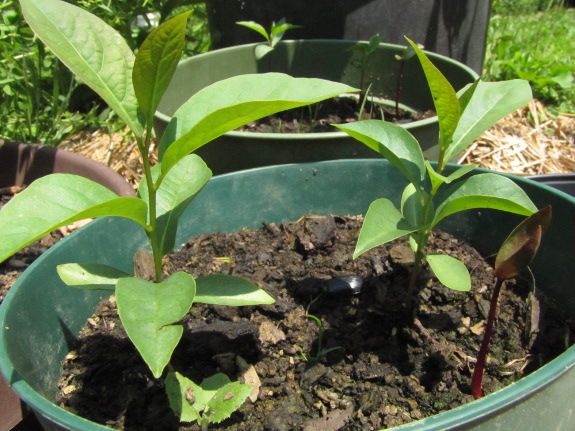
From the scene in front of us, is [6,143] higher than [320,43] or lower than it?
lower

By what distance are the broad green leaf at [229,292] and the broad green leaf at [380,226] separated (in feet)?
0.50

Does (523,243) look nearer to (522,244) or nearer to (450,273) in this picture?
(522,244)

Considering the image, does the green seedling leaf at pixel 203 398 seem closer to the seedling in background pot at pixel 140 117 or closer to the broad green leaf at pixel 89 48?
the seedling in background pot at pixel 140 117

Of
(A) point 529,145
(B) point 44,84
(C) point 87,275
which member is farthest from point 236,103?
(A) point 529,145

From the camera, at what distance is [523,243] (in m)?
0.73

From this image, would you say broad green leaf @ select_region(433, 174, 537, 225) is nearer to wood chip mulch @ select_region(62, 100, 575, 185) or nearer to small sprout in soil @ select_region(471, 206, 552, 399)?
small sprout in soil @ select_region(471, 206, 552, 399)

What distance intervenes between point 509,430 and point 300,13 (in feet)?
6.07

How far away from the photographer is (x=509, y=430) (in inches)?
26.9

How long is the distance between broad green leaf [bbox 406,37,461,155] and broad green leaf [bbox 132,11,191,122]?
0.31 metres

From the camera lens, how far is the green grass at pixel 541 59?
2.73 metres

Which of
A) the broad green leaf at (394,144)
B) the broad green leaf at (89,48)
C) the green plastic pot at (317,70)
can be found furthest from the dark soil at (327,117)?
the broad green leaf at (89,48)

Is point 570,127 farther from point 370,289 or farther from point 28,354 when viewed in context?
point 28,354

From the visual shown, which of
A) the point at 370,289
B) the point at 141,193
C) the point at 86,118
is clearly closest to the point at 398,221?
the point at 370,289

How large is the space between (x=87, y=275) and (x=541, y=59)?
281 centimetres
